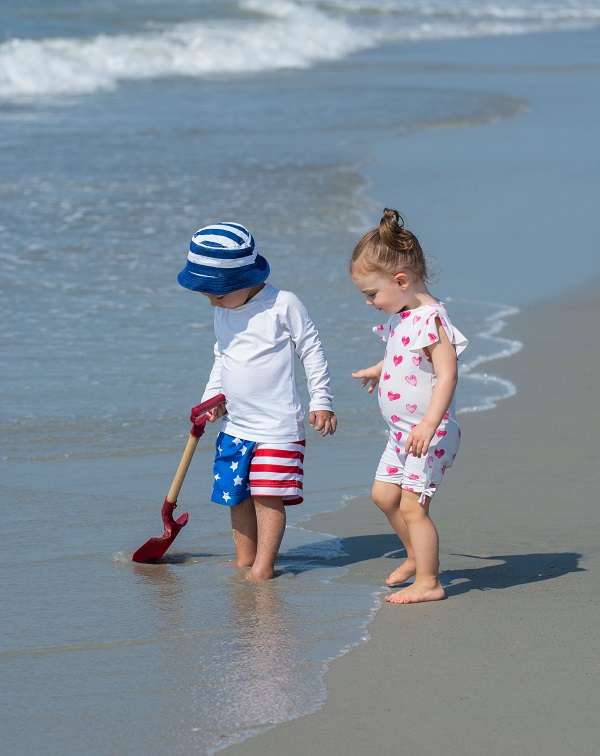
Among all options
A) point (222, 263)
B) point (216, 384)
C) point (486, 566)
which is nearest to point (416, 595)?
point (486, 566)

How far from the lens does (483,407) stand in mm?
5168

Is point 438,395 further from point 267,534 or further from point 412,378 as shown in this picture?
point 267,534

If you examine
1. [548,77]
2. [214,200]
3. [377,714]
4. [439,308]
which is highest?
[548,77]

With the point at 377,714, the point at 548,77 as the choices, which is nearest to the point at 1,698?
the point at 377,714

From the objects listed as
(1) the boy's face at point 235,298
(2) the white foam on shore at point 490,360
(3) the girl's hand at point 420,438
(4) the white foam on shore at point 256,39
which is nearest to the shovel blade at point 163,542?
(1) the boy's face at point 235,298

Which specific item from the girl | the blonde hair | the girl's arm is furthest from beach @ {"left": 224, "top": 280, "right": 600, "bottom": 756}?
the blonde hair

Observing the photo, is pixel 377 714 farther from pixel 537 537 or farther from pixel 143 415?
pixel 143 415

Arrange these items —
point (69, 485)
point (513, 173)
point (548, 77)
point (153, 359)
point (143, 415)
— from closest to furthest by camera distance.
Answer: point (69, 485) → point (143, 415) → point (153, 359) → point (513, 173) → point (548, 77)

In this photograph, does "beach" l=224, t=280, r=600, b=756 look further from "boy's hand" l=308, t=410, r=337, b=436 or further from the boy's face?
the boy's face

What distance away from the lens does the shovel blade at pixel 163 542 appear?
357 cm

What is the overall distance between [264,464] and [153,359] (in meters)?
2.39

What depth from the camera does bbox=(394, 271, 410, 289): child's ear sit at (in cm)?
326

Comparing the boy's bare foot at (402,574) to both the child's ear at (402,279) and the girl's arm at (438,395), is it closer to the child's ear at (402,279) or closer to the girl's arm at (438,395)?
the girl's arm at (438,395)

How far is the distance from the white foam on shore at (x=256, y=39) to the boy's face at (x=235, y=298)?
14.6 meters
